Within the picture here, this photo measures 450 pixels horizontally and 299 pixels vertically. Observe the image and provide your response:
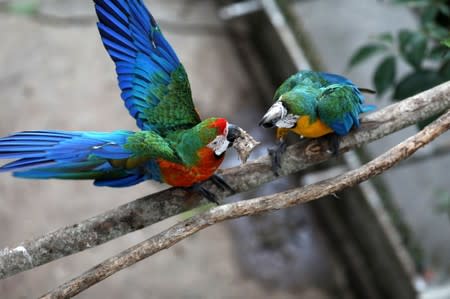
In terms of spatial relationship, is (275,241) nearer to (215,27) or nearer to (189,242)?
(189,242)

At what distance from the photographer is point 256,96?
168 inches

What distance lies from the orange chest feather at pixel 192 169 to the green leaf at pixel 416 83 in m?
1.00

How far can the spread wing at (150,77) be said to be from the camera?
6.33 ft

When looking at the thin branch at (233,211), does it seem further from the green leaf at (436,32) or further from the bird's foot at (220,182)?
the green leaf at (436,32)

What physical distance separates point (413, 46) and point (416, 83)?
146 mm

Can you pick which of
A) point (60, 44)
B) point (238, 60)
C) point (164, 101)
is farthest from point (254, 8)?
point (164, 101)

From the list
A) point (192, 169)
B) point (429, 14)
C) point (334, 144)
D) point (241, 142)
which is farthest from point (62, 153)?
point (429, 14)

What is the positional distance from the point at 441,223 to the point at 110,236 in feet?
7.09

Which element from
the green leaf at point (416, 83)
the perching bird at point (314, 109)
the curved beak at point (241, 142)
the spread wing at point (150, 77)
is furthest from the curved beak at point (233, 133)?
the green leaf at point (416, 83)

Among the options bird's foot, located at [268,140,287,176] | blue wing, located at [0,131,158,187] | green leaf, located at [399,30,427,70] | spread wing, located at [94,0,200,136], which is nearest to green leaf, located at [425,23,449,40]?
green leaf, located at [399,30,427,70]

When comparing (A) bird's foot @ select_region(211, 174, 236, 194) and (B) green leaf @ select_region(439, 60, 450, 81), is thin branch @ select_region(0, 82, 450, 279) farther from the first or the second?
(B) green leaf @ select_region(439, 60, 450, 81)

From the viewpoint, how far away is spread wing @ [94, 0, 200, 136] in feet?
6.33

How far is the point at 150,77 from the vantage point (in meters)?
1.95

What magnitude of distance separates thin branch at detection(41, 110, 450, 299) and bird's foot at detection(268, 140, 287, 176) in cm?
22
